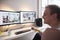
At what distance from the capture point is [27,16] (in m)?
4.36

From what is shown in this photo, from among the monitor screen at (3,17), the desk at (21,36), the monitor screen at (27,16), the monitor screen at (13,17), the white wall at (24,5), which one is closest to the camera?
the desk at (21,36)

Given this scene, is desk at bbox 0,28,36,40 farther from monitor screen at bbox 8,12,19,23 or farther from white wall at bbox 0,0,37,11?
white wall at bbox 0,0,37,11

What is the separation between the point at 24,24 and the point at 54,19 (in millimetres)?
3275

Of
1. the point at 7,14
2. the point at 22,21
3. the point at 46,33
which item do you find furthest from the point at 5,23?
the point at 46,33

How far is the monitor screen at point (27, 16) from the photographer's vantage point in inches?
168

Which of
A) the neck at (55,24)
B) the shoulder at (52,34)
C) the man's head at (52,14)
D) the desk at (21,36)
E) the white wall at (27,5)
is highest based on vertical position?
the white wall at (27,5)

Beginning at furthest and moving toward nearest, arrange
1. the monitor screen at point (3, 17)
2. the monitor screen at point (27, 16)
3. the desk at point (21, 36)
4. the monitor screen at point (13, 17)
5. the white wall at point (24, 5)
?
1. the white wall at point (24, 5)
2. the monitor screen at point (27, 16)
3. the monitor screen at point (13, 17)
4. the monitor screen at point (3, 17)
5. the desk at point (21, 36)

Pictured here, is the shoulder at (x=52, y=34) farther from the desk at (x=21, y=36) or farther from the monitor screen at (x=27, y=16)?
the monitor screen at (x=27, y=16)

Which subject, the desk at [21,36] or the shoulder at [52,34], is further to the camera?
the desk at [21,36]

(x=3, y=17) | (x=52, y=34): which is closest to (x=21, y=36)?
(x=52, y=34)

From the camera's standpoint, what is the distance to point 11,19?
3.83m

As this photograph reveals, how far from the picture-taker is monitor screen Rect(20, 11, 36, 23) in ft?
14.0

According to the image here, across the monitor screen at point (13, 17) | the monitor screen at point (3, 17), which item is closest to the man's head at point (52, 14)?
the monitor screen at point (3, 17)

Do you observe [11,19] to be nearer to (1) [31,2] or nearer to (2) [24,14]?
(2) [24,14]
